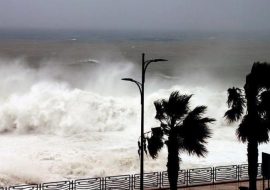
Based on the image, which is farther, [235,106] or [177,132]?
[235,106]

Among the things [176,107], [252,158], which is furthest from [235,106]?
[176,107]

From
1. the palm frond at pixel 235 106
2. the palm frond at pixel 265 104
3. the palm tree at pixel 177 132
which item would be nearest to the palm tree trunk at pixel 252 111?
the palm frond at pixel 265 104

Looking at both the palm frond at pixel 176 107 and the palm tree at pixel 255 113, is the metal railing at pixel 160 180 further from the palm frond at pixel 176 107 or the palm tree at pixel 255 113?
the palm frond at pixel 176 107

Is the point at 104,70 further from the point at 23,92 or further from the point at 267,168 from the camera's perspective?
the point at 267,168

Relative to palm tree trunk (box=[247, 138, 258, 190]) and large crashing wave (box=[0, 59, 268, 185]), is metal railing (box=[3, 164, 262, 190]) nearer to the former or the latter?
palm tree trunk (box=[247, 138, 258, 190])

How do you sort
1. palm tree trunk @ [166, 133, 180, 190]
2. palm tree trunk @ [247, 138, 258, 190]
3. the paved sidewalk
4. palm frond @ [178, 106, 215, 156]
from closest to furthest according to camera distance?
palm frond @ [178, 106, 215, 156]
palm tree trunk @ [166, 133, 180, 190]
palm tree trunk @ [247, 138, 258, 190]
the paved sidewalk

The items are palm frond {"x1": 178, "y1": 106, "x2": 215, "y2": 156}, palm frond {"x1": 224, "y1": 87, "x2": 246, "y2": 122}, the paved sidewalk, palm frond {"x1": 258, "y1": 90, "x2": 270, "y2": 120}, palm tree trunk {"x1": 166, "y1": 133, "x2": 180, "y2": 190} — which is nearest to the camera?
palm frond {"x1": 178, "y1": 106, "x2": 215, "y2": 156}

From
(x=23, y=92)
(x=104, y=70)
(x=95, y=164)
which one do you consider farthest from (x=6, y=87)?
(x=95, y=164)

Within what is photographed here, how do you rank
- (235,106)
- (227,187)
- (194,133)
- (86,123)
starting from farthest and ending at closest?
1. (86,123)
2. (227,187)
3. (235,106)
4. (194,133)

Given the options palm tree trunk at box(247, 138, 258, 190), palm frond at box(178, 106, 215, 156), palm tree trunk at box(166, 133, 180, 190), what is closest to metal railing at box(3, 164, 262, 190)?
palm tree trunk at box(247, 138, 258, 190)

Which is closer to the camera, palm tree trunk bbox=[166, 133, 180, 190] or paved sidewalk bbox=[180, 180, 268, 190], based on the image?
palm tree trunk bbox=[166, 133, 180, 190]

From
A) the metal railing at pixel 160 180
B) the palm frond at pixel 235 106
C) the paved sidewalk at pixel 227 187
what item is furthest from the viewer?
the metal railing at pixel 160 180

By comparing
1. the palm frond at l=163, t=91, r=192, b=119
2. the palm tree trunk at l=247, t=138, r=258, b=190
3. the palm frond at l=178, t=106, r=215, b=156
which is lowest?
the palm tree trunk at l=247, t=138, r=258, b=190

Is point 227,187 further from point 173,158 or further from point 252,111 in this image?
point 173,158
